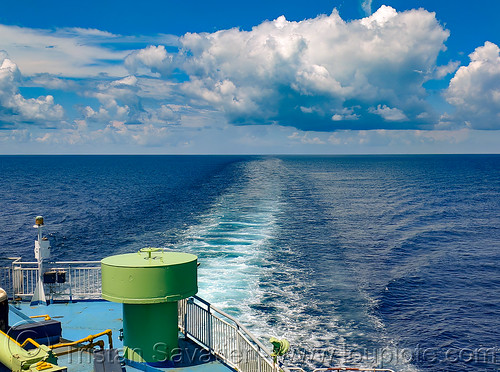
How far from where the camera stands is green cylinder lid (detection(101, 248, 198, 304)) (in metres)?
Answer: 10.1

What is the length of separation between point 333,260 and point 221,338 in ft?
90.9

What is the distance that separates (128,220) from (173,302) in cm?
5277

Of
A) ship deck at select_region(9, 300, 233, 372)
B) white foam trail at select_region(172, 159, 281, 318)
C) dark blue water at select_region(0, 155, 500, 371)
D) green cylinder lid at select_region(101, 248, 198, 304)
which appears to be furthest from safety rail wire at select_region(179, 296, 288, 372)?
white foam trail at select_region(172, 159, 281, 318)

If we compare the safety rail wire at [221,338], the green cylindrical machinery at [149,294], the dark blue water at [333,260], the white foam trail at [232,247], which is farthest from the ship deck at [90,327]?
the white foam trail at [232,247]

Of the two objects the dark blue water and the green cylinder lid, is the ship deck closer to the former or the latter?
the green cylinder lid

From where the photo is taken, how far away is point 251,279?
30.4m

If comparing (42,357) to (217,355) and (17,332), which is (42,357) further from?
(217,355)

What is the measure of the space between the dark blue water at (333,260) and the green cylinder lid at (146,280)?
40.9 ft

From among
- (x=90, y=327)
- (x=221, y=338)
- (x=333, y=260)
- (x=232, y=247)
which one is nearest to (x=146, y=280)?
(x=221, y=338)

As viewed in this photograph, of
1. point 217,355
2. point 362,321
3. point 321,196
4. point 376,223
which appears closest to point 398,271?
point 362,321

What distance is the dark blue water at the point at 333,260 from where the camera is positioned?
23.7 meters

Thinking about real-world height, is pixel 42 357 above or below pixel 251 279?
above

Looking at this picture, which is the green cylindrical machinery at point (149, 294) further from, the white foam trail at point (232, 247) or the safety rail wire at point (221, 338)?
the white foam trail at point (232, 247)

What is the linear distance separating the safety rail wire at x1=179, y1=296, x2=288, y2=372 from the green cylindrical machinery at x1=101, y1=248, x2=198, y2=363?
113cm
